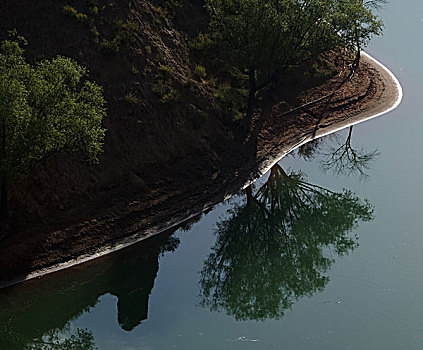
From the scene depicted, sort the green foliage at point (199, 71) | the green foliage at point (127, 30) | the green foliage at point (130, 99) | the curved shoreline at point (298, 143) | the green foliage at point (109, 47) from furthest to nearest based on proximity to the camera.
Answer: the green foliage at point (199, 71) → the green foliage at point (127, 30) → the green foliage at point (109, 47) → the green foliage at point (130, 99) → the curved shoreline at point (298, 143)

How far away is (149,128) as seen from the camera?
110 ft

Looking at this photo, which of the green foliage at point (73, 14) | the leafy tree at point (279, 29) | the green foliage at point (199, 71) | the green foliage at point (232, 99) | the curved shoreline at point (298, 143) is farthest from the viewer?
the green foliage at point (199, 71)

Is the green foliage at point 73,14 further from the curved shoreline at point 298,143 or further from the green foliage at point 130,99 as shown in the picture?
the curved shoreline at point 298,143

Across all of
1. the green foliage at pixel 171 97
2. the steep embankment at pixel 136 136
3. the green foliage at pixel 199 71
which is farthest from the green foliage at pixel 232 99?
the green foliage at pixel 171 97

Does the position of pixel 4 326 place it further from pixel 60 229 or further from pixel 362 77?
pixel 362 77

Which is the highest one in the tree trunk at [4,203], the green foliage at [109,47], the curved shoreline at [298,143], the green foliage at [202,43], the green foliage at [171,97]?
the green foliage at [109,47]

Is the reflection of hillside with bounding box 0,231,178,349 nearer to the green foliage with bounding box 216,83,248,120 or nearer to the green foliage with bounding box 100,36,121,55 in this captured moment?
the green foliage with bounding box 100,36,121,55

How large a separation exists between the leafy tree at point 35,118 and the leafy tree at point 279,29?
11.2 metres

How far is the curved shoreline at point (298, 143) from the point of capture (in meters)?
27.2

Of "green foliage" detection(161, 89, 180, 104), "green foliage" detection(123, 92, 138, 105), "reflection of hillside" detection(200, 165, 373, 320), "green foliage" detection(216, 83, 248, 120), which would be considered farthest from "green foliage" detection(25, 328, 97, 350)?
"green foliage" detection(216, 83, 248, 120)

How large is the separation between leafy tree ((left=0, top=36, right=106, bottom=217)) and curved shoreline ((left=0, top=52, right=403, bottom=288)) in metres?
3.16

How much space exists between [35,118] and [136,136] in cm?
862

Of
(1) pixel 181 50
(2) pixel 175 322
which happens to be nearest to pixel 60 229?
(2) pixel 175 322

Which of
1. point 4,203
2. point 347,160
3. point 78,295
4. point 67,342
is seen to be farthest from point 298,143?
point 67,342
